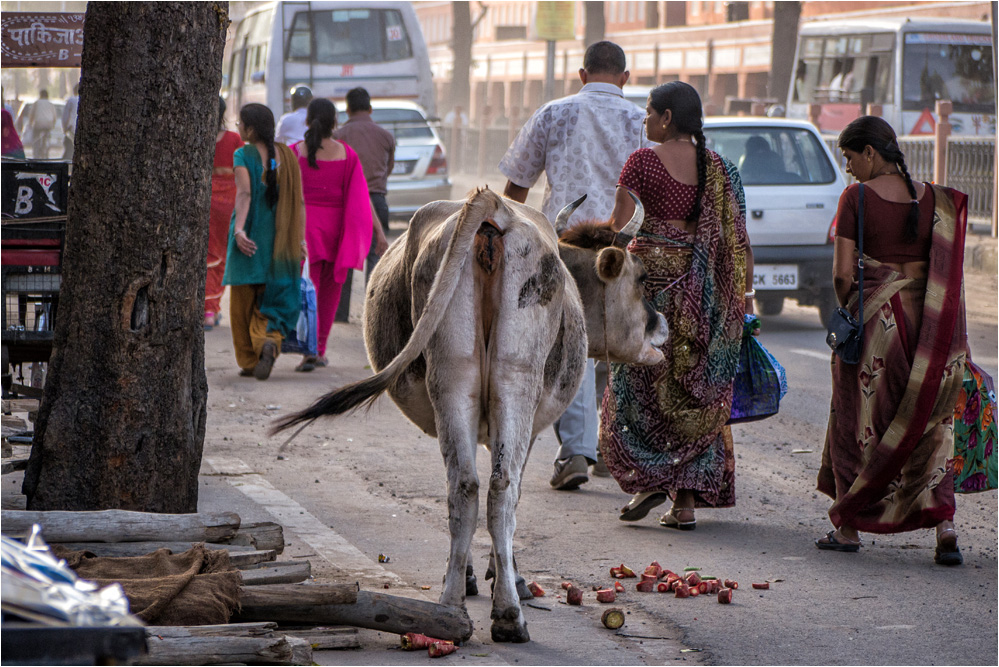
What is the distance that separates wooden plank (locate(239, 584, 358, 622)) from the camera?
145 inches

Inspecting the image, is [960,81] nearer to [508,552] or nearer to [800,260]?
[800,260]

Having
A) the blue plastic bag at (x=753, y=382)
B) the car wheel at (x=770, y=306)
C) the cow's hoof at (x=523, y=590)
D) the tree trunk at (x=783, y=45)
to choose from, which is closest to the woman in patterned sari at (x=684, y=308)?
the blue plastic bag at (x=753, y=382)

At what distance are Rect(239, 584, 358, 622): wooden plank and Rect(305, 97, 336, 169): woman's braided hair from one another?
5.68 m

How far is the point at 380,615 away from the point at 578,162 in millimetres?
3153

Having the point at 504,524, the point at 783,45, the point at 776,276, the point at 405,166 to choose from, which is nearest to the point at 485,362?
the point at 504,524

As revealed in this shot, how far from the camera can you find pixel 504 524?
12.9ft

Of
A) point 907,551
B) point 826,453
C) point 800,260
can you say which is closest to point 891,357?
point 826,453

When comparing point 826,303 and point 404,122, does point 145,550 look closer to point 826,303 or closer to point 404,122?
point 826,303

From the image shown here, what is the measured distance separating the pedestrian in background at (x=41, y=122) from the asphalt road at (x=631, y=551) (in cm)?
1939

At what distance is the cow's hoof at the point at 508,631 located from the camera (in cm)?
393

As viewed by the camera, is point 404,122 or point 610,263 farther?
point 404,122

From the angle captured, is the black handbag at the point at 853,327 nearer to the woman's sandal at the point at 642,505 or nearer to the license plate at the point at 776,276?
the woman's sandal at the point at 642,505

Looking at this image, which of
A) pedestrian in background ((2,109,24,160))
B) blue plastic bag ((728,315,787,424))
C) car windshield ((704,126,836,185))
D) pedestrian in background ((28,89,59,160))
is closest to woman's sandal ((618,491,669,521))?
blue plastic bag ((728,315,787,424))

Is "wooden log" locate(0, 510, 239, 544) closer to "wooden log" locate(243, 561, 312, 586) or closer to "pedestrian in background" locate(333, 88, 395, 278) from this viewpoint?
"wooden log" locate(243, 561, 312, 586)
